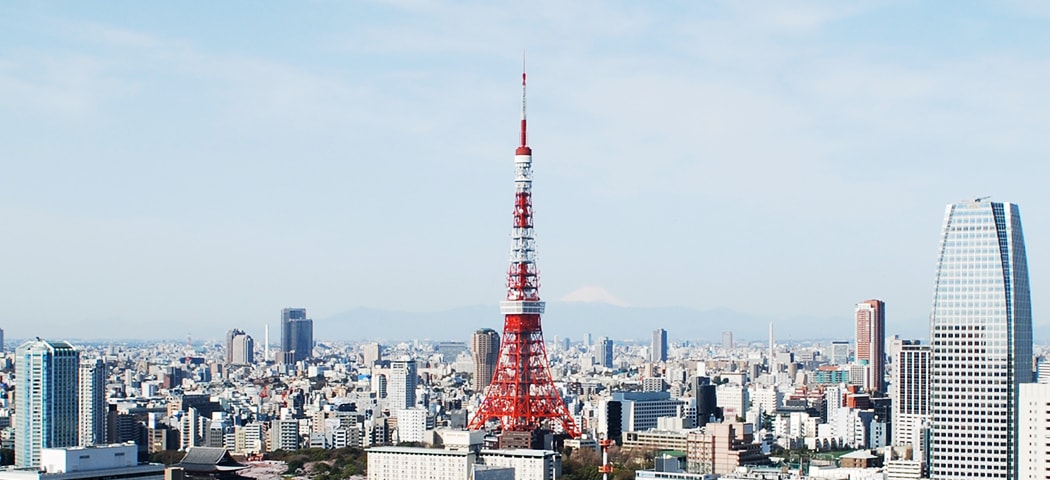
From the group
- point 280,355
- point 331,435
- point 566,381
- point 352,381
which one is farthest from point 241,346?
point 331,435

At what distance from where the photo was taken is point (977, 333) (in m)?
29.2

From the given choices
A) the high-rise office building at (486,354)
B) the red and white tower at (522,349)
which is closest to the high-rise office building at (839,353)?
the high-rise office building at (486,354)

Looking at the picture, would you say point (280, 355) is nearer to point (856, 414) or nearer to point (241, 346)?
point (241, 346)

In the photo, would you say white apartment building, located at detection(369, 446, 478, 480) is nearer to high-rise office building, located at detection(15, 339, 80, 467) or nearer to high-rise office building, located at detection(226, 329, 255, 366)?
high-rise office building, located at detection(15, 339, 80, 467)

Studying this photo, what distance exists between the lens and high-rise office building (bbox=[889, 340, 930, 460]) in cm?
4253

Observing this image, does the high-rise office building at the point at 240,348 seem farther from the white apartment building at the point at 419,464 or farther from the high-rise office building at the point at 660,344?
the white apartment building at the point at 419,464

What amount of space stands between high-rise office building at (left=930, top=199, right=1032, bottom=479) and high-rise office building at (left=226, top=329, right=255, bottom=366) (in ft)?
215

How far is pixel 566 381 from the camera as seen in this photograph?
69750 millimetres

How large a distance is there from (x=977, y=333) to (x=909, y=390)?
15.8 meters

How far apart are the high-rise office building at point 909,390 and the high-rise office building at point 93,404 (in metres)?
18.6

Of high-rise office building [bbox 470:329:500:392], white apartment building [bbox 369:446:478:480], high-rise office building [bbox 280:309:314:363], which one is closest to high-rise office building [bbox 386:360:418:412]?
high-rise office building [bbox 470:329:500:392]

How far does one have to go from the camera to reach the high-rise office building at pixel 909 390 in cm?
4253

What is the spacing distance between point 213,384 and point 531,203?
110 ft

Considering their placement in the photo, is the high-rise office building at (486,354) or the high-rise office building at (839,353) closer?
the high-rise office building at (486,354)
